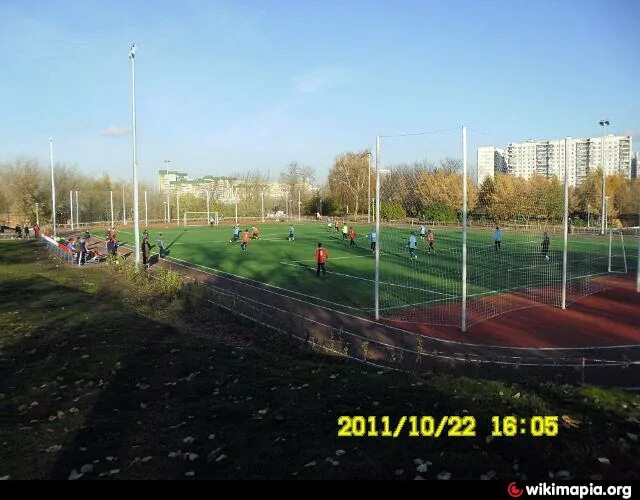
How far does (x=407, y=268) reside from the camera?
95.7 ft

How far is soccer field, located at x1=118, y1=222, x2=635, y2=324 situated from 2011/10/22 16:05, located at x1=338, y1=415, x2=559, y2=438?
10.0m

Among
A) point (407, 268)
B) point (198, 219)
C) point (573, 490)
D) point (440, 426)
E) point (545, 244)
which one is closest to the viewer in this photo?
point (573, 490)

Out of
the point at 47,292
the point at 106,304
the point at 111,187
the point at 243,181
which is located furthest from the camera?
the point at 243,181

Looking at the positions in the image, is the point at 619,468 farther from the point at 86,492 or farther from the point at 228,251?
the point at 228,251

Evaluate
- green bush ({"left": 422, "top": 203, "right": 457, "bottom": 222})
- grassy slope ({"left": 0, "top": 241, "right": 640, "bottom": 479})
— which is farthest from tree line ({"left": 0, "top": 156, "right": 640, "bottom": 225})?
grassy slope ({"left": 0, "top": 241, "right": 640, "bottom": 479})

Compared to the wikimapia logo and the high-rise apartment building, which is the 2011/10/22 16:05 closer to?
the wikimapia logo

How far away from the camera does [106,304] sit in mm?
16547

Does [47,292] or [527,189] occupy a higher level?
[527,189]

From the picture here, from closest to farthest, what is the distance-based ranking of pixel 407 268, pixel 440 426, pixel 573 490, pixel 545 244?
pixel 573 490 → pixel 440 426 → pixel 407 268 → pixel 545 244

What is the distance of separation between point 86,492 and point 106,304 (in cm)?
1180

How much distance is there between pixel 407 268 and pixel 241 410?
2218cm

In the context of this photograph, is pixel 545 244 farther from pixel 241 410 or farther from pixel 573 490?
pixel 573 490

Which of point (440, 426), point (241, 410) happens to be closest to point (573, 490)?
point (440, 426)

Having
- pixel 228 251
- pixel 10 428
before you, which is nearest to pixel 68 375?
pixel 10 428
